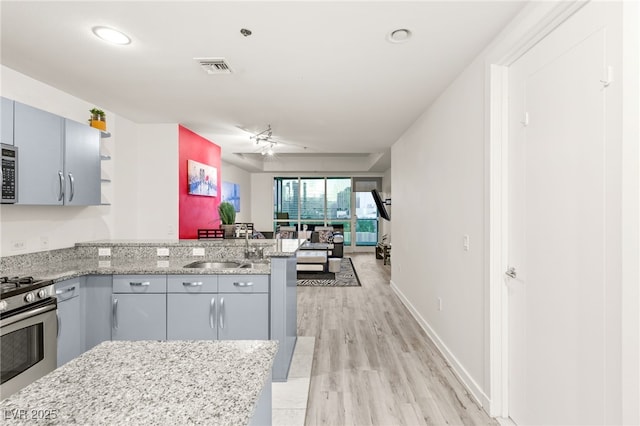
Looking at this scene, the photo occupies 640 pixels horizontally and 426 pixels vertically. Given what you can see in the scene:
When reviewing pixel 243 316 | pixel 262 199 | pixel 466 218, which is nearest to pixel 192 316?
pixel 243 316

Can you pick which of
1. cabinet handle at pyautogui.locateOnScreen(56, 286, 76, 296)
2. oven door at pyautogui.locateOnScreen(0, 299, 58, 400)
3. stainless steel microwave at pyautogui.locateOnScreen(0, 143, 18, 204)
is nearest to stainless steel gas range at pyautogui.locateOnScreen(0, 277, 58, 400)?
oven door at pyautogui.locateOnScreen(0, 299, 58, 400)

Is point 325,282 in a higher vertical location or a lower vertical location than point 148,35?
lower

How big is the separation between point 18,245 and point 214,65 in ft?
7.18

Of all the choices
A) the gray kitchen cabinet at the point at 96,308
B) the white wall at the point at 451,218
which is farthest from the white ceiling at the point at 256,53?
the gray kitchen cabinet at the point at 96,308

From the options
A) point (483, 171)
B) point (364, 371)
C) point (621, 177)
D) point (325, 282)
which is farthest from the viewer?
point (325, 282)

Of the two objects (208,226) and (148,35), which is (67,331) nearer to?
(148,35)

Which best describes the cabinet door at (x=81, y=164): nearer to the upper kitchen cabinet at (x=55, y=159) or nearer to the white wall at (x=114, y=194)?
the upper kitchen cabinet at (x=55, y=159)

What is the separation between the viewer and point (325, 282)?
6.11 metres

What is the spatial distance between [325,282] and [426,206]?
294cm

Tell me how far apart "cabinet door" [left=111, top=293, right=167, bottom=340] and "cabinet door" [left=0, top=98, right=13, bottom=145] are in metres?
1.34

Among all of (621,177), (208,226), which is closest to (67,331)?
(208,226)

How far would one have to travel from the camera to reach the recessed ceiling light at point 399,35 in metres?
2.07

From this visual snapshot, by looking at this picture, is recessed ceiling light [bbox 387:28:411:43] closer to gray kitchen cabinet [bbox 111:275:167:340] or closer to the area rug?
gray kitchen cabinet [bbox 111:275:167:340]

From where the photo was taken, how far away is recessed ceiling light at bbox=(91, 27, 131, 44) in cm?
207
